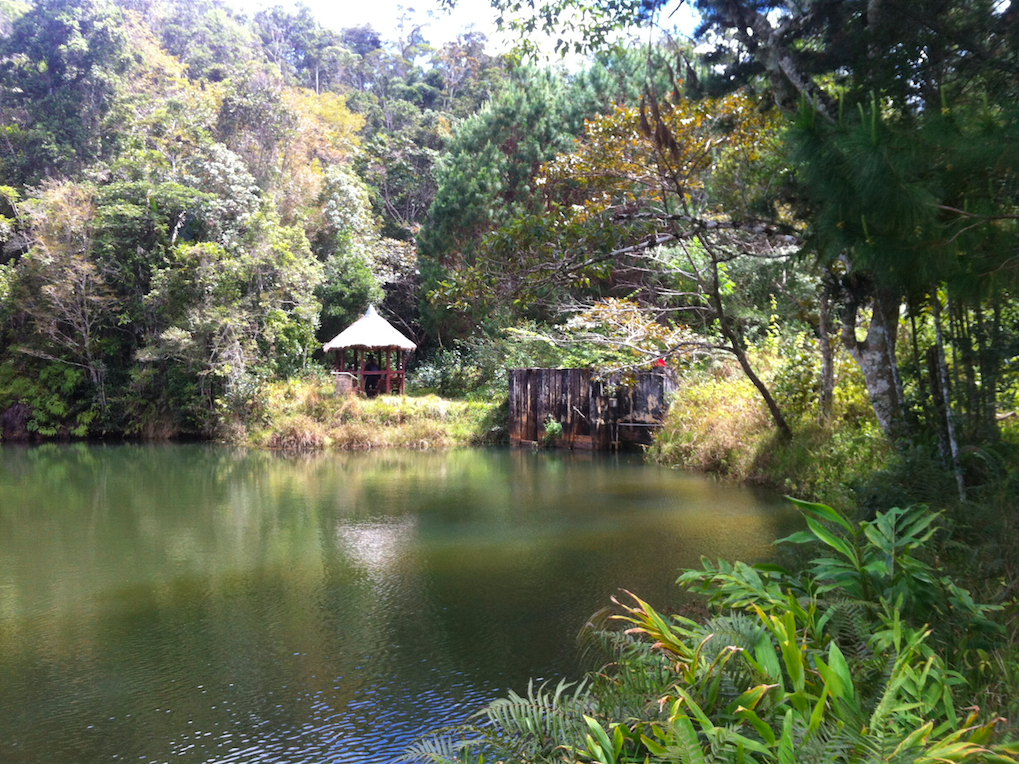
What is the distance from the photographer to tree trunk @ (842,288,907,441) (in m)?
5.50

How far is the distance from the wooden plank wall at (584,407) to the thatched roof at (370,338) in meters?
3.72

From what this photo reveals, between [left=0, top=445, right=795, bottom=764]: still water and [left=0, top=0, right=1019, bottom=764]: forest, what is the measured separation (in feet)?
2.46

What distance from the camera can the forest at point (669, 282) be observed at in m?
2.59

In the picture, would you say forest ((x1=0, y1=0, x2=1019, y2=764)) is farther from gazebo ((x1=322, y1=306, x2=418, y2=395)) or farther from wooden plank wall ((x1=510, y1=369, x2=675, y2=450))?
gazebo ((x1=322, y1=306, x2=418, y2=395))

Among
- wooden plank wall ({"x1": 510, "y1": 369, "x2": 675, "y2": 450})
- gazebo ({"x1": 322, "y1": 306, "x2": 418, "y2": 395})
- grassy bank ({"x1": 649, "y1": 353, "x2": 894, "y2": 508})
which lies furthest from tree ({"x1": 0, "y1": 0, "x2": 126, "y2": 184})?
grassy bank ({"x1": 649, "y1": 353, "x2": 894, "y2": 508})

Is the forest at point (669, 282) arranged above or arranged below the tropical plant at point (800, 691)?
above

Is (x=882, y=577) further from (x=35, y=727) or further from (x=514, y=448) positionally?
(x=514, y=448)

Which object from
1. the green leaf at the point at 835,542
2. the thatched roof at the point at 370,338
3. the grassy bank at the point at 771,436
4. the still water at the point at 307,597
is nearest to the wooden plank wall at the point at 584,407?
the grassy bank at the point at 771,436

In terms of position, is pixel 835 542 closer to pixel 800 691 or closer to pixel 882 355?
pixel 800 691

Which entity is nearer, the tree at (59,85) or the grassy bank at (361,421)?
the grassy bank at (361,421)

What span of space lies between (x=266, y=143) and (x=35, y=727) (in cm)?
2185

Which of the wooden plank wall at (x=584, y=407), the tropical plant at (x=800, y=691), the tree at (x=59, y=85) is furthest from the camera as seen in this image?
the tree at (x=59, y=85)

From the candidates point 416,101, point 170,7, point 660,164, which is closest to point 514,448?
point 660,164

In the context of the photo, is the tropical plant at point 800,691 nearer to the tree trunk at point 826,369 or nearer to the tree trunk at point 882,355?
the tree trunk at point 882,355
